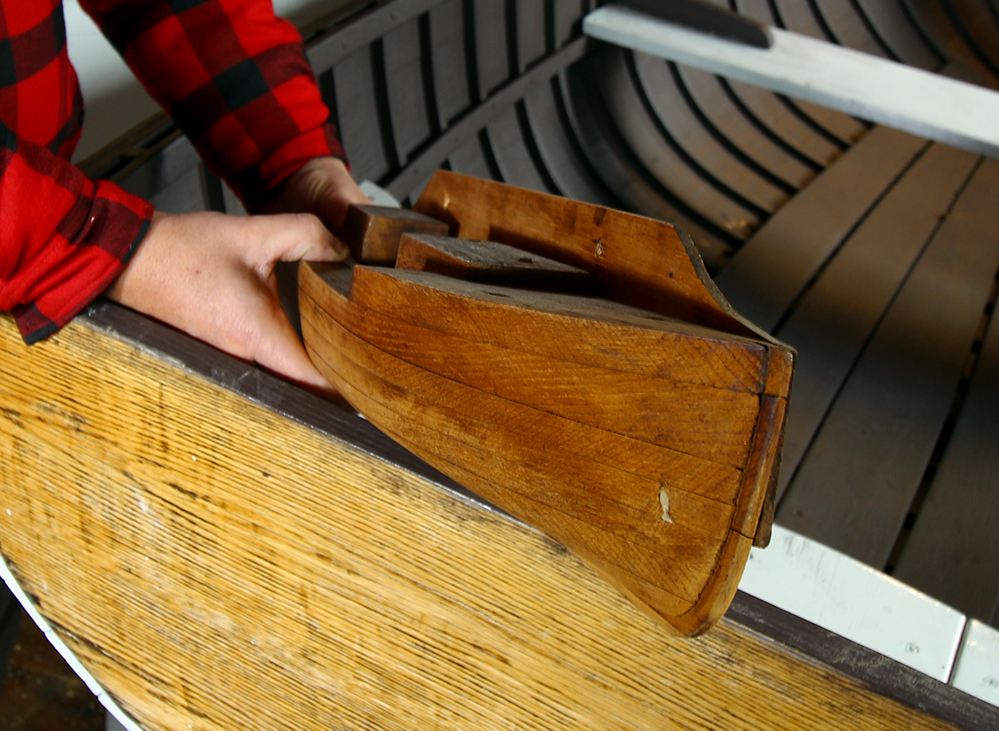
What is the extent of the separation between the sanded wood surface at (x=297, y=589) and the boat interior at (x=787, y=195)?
19.1 inches

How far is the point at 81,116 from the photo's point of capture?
0.89m

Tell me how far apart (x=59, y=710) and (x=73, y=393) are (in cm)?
97

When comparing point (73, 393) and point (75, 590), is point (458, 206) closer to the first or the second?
point (73, 393)

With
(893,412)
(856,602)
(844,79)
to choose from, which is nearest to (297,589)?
(856,602)

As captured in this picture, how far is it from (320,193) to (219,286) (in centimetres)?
31

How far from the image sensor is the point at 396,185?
5.26ft

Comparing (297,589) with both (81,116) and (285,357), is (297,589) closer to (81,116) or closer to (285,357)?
(285,357)

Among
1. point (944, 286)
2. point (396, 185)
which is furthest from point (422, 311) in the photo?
point (944, 286)

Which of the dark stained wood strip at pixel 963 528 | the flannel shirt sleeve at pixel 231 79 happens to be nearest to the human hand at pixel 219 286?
the flannel shirt sleeve at pixel 231 79

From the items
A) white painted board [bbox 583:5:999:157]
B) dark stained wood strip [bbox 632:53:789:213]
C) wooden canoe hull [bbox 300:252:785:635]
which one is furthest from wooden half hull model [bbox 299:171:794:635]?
dark stained wood strip [bbox 632:53:789:213]

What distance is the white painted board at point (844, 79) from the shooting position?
1.66 m

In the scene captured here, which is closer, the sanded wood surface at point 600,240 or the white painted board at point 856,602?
the sanded wood surface at point 600,240

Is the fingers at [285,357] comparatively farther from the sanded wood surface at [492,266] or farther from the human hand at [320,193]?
the human hand at [320,193]

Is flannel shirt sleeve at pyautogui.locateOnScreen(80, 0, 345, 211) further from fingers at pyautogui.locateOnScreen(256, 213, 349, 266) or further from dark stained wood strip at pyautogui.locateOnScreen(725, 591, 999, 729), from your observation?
dark stained wood strip at pyautogui.locateOnScreen(725, 591, 999, 729)
